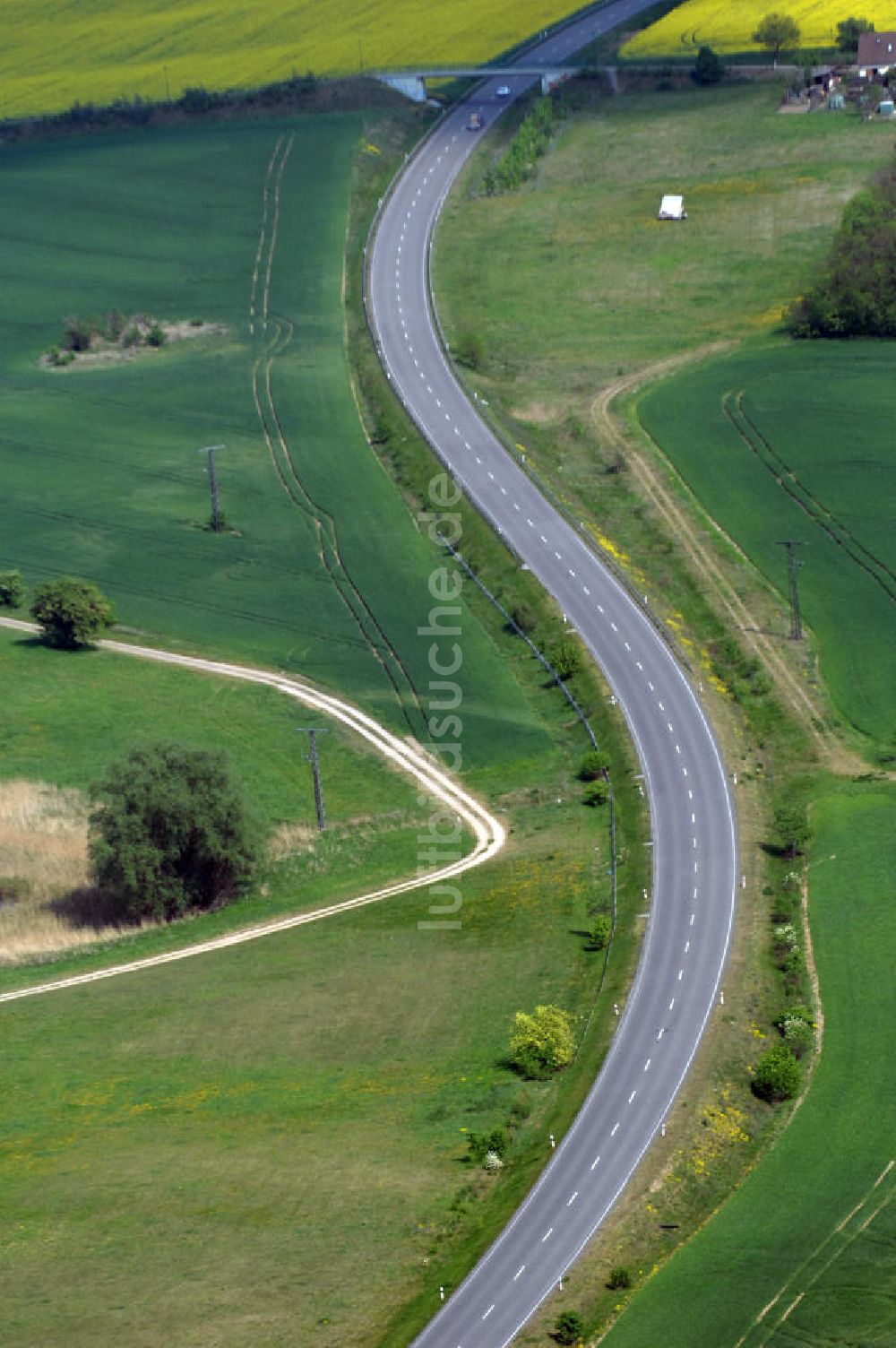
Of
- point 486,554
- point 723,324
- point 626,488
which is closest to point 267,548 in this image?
point 486,554

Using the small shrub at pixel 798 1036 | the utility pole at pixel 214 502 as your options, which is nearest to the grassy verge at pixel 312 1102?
the small shrub at pixel 798 1036

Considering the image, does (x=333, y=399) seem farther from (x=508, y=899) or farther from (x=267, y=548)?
(x=508, y=899)

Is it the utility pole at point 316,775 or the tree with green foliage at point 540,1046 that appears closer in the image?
the tree with green foliage at point 540,1046

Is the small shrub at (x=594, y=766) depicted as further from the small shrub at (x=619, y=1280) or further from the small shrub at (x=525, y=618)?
the small shrub at (x=619, y=1280)

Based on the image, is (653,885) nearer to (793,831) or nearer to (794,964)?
(793,831)

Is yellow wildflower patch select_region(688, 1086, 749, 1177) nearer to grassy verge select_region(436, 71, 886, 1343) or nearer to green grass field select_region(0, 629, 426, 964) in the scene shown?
grassy verge select_region(436, 71, 886, 1343)

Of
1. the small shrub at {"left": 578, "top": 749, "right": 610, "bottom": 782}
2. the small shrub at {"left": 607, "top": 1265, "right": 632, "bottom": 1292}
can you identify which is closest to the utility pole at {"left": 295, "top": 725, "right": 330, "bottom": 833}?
the small shrub at {"left": 578, "top": 749, "right": 610, "bottom": 782}
